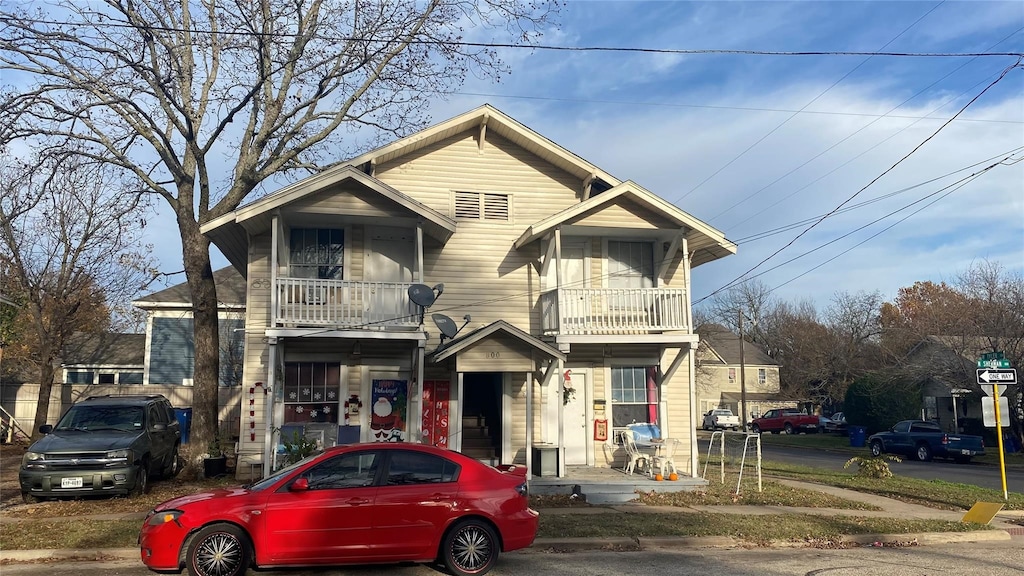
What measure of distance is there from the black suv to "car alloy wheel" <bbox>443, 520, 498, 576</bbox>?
7.37m

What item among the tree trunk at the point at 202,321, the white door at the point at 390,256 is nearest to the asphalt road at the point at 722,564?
the tree trunk at the point at 202,321

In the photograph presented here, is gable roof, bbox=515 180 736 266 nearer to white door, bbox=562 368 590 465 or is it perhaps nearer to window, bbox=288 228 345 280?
white door, bbox=562 368 590 465

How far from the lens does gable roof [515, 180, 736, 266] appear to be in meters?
15.6

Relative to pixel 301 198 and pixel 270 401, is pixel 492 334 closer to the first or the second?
pixel 270 401

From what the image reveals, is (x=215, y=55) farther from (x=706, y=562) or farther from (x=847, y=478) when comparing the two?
(x=847, y=478)

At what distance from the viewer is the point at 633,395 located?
17.1 metres

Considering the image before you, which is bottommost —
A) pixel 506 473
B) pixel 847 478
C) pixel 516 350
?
pixel 847 478

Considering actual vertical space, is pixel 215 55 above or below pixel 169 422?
above

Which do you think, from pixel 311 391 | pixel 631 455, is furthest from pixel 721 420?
pixel 311 391

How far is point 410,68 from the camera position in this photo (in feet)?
59.0

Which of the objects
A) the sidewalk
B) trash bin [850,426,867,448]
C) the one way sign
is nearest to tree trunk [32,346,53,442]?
the sidewalk

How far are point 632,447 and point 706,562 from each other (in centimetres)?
676

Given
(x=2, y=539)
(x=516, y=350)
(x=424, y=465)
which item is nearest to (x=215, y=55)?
(x=516, y=350)

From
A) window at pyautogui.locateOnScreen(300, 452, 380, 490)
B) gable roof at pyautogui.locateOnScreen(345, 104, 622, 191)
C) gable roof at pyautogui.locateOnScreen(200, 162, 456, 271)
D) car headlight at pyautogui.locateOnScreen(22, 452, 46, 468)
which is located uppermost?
gable roof at pyautogui.locateOnScreen(345, 104, 622, 191)
